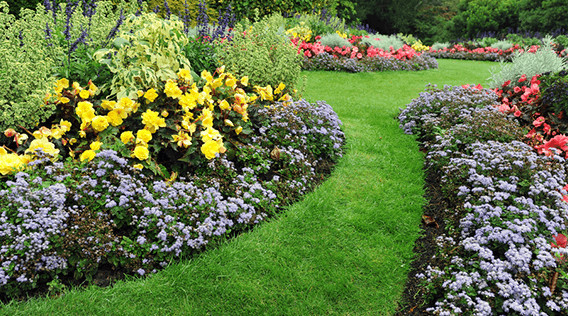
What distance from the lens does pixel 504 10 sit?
23812 millimetres

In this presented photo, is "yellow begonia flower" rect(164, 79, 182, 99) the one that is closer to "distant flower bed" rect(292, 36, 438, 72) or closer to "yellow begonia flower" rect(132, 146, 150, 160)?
"yellow begonia flower" rect(132, 146, 150, 160)

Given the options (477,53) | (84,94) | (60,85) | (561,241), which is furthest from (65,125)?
(477,53)

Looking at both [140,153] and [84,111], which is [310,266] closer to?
[140,153]

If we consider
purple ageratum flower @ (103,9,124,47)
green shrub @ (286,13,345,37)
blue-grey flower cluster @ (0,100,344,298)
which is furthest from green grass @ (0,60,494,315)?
green shrub @ (286,13,345,37)

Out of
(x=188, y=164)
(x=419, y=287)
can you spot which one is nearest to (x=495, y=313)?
(x=419, y=287)

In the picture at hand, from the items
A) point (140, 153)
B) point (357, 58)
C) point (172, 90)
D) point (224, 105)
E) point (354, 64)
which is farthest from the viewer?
point (357, 58)

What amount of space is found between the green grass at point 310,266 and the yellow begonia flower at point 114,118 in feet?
4.34

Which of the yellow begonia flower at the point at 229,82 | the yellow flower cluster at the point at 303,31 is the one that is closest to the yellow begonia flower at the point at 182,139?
the yellow begonia flower at the point at 229,82

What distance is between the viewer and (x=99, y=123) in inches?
116

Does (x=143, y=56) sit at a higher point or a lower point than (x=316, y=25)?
lower

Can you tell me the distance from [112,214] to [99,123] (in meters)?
0.85

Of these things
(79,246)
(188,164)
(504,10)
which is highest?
(504,10)

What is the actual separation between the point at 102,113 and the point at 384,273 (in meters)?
2.72

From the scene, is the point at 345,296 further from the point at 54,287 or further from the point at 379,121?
the point at 379,121
